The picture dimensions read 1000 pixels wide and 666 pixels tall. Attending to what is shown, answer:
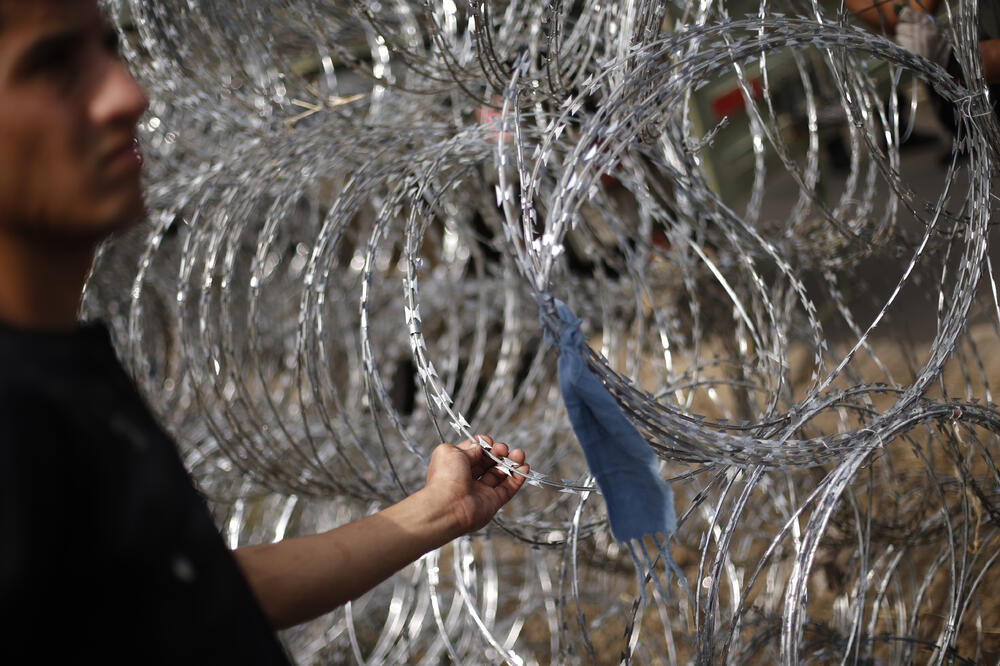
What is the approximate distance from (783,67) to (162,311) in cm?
325

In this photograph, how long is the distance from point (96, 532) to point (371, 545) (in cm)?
44

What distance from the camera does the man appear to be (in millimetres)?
668

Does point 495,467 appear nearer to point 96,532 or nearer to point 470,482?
point 470,482

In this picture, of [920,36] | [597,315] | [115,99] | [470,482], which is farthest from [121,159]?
[597,315]

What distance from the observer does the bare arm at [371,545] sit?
3.34ft

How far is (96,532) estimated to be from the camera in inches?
27.6

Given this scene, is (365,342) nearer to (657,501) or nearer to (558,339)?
(558,339)

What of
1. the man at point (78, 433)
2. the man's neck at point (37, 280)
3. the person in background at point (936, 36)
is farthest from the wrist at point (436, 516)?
the person in background at point (936, 36)

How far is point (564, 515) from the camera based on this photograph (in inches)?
108

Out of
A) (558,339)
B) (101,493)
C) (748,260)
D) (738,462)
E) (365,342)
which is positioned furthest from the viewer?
(748,260)

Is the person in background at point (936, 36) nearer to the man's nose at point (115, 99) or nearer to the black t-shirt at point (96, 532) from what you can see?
the man's nose at point (115, 99)

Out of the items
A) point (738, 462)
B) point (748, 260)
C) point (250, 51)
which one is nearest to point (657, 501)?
point (738, 462)

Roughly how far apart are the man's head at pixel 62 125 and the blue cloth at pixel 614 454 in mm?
524

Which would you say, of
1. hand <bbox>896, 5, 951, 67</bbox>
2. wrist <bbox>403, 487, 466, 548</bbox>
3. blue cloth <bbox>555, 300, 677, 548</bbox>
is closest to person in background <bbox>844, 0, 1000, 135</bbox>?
hand <bbox>896, 5, 951, 67</bbox>
